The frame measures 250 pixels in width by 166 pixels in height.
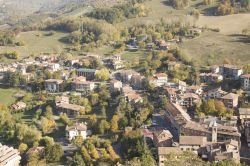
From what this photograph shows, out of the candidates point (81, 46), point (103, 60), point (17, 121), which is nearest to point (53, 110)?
point (17, 121)

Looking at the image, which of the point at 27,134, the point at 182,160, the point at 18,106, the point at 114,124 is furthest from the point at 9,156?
the point at 182,160

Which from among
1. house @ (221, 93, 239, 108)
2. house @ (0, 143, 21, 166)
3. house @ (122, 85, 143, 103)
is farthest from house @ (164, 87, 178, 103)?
house @ (0, 143, 21, 166)

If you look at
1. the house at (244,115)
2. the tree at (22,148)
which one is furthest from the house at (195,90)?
the tree at (22,148)

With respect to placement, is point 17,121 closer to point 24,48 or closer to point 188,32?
point 24,48

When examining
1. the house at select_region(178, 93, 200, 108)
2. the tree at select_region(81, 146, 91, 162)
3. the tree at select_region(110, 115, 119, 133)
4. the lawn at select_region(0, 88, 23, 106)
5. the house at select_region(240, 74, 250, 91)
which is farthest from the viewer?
the lawn at select_region(0, 88, 23, 106)

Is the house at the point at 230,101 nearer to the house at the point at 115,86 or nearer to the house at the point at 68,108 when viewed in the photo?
the house at the point at 115,86

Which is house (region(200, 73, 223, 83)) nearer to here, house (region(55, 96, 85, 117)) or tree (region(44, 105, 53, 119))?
house (region(55, 96, 85, 117))
